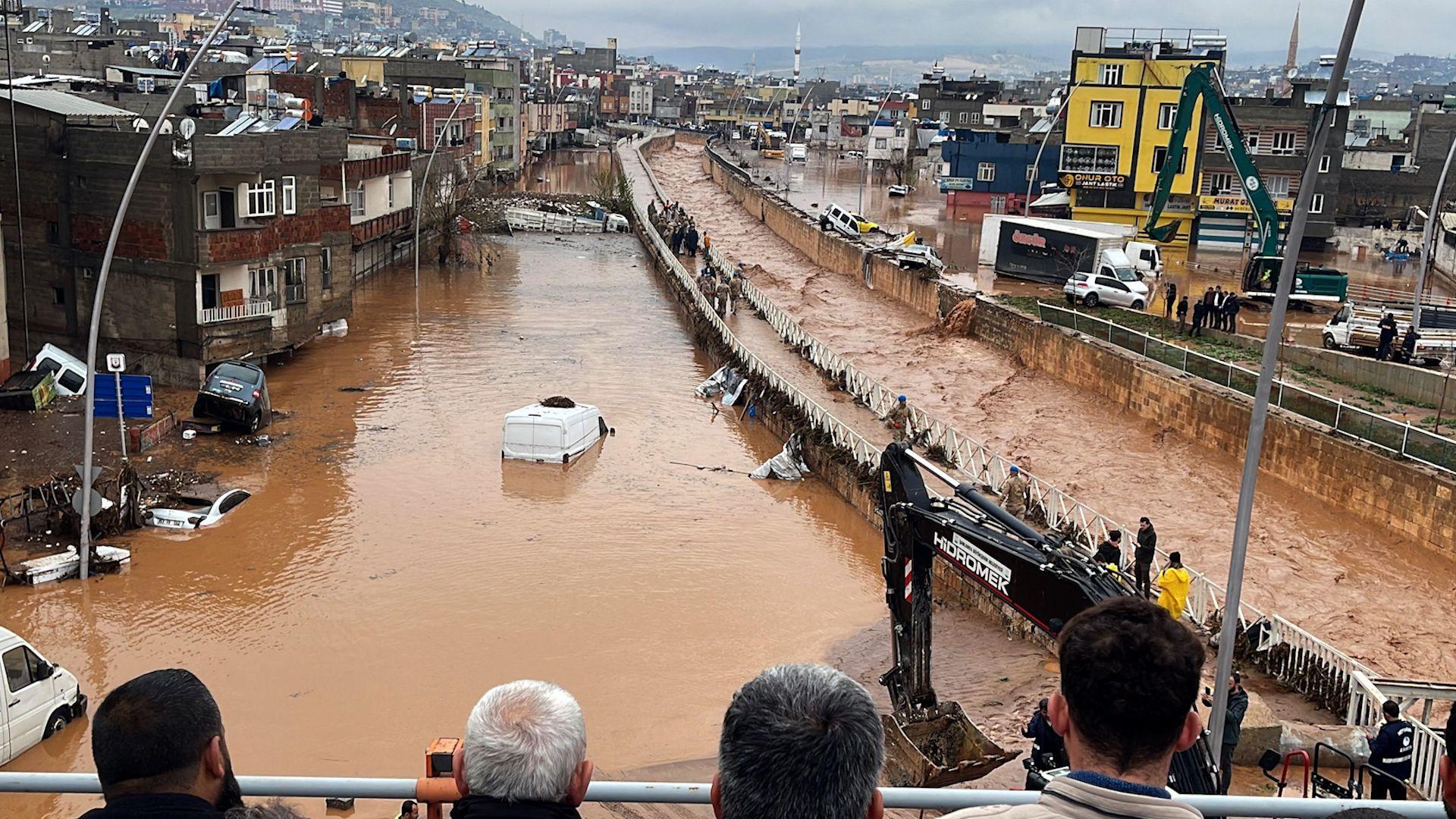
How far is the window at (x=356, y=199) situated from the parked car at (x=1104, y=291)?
2262 centimetres

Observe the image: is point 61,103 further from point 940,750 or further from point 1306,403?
point 1306,403

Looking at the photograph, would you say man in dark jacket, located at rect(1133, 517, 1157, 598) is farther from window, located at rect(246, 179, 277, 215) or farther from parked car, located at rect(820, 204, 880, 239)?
parked car, located at rect(820, 204, 880, 239)

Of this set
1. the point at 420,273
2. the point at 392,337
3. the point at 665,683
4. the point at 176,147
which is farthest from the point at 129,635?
the point at 420,273

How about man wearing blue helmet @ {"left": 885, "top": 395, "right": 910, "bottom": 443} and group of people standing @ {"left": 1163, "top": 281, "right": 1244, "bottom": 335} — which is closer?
man wearing blue helmet @ {"left": 885, "top": 395, "right": 910, "bottom": 443}

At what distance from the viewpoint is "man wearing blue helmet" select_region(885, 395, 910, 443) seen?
24328 mm

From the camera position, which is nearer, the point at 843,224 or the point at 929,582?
the point at 929,582

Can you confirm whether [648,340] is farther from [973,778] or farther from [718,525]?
[973,778]

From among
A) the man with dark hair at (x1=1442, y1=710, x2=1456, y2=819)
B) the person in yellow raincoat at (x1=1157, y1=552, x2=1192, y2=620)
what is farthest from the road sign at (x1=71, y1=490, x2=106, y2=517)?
the man with dark hair at (x1=1442, y1=710, x2=1456, y2=819)

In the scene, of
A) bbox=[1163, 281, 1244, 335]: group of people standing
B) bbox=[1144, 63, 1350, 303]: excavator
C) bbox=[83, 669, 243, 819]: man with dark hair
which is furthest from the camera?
bbox=[1144, 63, 1350, 303]: excavator

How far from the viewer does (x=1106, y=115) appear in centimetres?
5384

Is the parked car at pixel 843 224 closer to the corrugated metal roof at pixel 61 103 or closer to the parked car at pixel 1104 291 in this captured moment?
the parked car at pixel 1104 291

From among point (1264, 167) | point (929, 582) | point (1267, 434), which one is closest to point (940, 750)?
point (929, 582)

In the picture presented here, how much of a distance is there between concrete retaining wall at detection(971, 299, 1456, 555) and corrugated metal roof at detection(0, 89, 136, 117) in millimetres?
23150

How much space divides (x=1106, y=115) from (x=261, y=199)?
3696 cm
